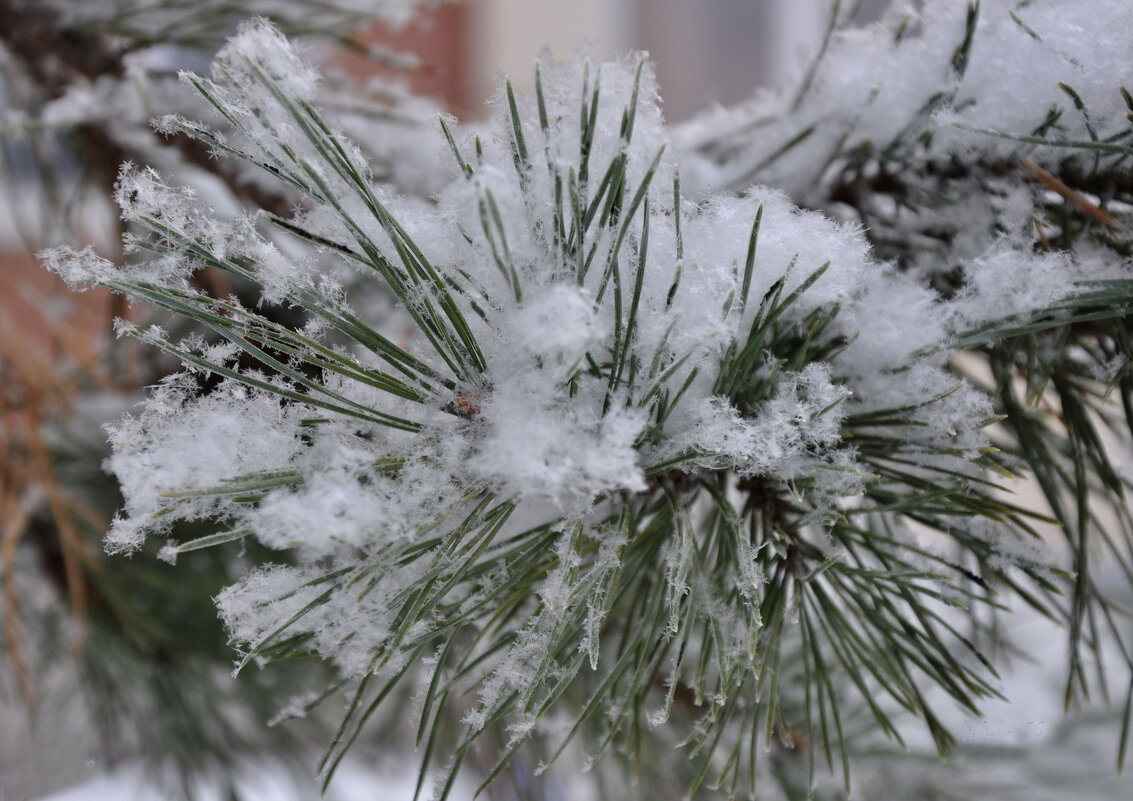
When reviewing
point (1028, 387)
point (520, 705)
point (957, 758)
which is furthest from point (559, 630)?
point (957, 758)

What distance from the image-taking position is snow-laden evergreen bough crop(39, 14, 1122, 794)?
0.48 ft

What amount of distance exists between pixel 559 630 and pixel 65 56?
0.33 meters

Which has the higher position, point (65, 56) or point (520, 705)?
point (65, 56)

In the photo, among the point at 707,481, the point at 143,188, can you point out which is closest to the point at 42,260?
the point at 143,188

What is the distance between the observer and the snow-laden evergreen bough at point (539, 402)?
5.7 inches

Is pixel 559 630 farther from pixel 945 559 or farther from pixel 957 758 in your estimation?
pixel 957 758

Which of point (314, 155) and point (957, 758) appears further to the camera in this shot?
point (957, 758)

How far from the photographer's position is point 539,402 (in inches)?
6.1

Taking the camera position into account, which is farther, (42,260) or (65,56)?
(65,56)

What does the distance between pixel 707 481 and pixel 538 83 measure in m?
0.09

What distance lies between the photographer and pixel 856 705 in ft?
1.05

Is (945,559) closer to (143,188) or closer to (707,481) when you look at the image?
(707,481)

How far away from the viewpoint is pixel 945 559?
187mm

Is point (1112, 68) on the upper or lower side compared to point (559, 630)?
upper
